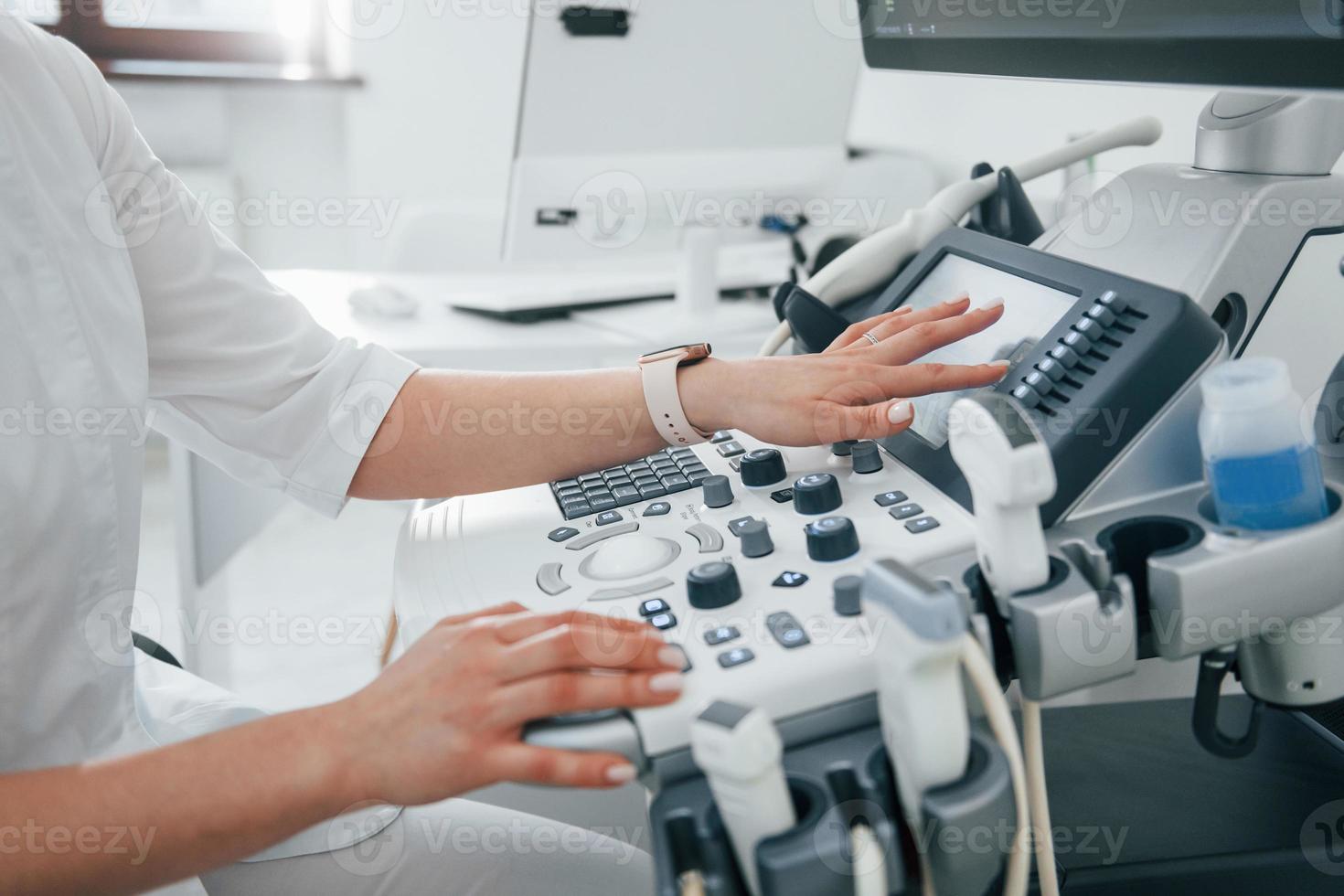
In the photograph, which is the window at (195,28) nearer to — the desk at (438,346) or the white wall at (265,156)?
the white wall at (265,156)

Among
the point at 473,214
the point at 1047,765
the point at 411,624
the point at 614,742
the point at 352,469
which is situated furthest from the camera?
the point at 473,214

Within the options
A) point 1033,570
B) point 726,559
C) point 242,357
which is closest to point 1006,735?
point 1033,570

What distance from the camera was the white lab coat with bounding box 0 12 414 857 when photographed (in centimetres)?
66

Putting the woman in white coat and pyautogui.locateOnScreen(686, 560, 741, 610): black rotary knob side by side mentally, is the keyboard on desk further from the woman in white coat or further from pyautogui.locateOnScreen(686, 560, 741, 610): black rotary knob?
pyautogui.locateOnScreen(686, 560, 741, 610): black rotary knob

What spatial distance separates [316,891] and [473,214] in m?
1.65

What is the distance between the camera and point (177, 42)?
325 cm

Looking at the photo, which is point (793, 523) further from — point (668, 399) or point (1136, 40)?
point (1136, 40)

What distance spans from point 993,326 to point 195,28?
326 cm

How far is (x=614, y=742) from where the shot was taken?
1.50 feet

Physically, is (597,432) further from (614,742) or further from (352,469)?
(614,742)

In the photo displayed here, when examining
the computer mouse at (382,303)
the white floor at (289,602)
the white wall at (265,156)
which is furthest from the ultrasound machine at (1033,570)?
the white wall at (265,156)

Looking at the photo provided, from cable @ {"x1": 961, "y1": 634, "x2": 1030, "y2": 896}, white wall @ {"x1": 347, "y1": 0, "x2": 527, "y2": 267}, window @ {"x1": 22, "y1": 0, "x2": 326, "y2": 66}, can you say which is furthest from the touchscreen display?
window @ {"x1": 22, "y1": 0, "x2": 326, "y2": 66}

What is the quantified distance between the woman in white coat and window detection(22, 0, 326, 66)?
279cm

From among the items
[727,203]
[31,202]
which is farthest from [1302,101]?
[727,203]
